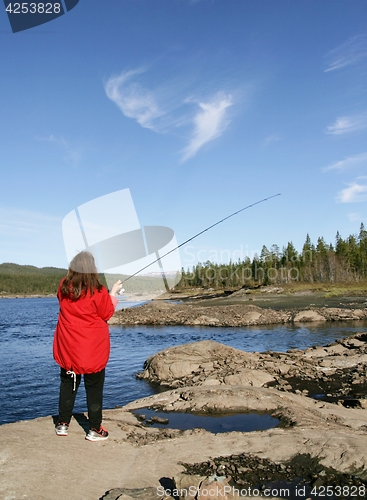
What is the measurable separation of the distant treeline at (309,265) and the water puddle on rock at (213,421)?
313 feet

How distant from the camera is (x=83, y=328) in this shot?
235 inches

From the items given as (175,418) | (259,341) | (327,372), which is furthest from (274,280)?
(175,418)

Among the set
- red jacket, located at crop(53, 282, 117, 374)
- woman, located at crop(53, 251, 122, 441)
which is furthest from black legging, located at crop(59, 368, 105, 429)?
red jacket, located at crop(53, 282, 117, 374)

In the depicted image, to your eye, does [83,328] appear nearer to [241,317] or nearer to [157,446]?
[157,446]

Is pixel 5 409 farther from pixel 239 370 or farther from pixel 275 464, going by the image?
pixel 275 464

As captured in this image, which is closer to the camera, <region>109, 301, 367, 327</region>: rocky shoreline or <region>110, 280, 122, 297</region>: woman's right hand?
<region>110, 280, 122, 297</region>: woman's right hand

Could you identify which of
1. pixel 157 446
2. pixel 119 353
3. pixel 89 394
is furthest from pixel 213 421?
pixel 119 353

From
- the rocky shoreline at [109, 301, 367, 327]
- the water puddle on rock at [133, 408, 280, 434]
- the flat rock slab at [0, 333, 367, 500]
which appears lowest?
the rocky shoreline at [109, 301, 367, 327]

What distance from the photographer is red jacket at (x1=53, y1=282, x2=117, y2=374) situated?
597 centimetres

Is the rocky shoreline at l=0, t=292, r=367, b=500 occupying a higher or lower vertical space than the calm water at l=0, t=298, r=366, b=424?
higher

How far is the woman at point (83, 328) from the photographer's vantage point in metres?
5.97

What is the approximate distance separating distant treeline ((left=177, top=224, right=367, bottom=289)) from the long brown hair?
3893 inches

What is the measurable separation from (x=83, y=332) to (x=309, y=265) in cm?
10642

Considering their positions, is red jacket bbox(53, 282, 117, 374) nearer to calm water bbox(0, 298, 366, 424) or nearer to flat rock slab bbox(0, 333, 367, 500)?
flat rock slab bbox(0, 333, 367, 500)
